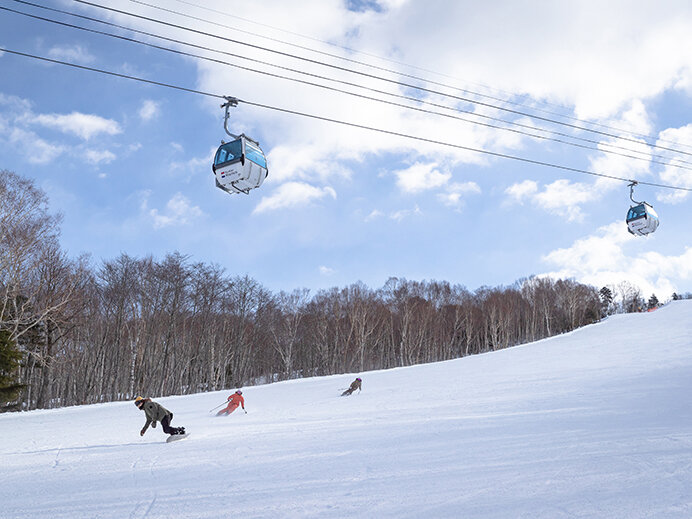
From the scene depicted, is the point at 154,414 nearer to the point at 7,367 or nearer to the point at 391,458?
the point at 391,458

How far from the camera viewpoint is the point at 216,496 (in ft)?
19.9

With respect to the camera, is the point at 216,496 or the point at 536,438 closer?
the point at 216,496

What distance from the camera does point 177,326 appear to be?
140ft

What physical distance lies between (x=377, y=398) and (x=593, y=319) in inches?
2948

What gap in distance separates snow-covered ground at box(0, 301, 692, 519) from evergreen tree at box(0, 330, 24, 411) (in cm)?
532

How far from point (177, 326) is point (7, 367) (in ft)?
73.9

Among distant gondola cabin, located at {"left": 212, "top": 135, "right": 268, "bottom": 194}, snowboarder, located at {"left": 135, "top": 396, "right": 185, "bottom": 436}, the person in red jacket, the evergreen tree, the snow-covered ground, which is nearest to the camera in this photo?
the snow-covered ground

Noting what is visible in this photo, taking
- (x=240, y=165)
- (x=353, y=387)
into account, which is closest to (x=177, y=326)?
(x=353, y=387)

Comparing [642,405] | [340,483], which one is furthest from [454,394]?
[340,483]

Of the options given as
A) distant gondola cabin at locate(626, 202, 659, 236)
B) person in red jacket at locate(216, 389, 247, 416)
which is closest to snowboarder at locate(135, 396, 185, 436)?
person in red jacket at locate(216, 389, 247, 416)

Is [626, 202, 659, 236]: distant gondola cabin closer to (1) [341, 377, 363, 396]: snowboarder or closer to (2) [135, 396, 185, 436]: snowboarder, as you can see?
(1) [341, 377, 363, 396]: snowboarder

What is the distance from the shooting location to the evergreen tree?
1997 cm

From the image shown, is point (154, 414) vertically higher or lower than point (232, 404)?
higher

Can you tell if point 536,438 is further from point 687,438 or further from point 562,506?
point 562,506
